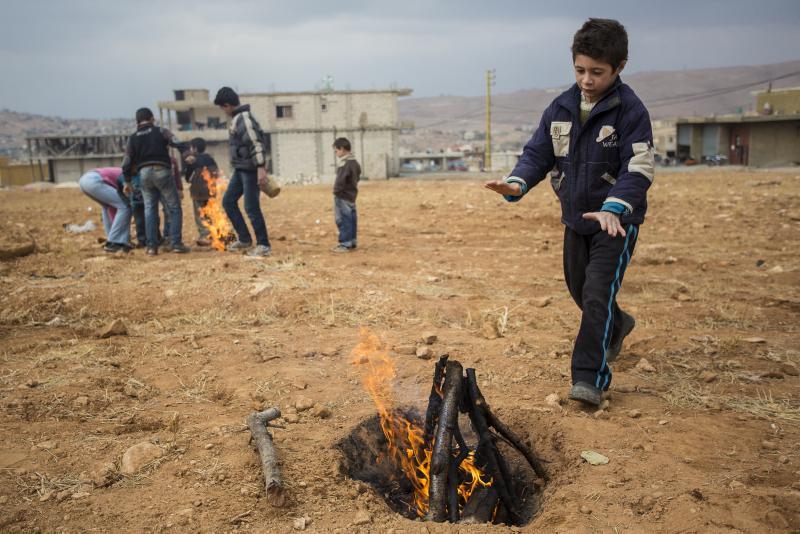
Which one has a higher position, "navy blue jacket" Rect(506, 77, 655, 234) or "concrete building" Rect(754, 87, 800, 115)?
"concrete building" Rect(754, 87, 800, 115)

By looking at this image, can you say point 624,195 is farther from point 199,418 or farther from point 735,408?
point 199,418

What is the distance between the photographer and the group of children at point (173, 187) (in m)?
8.23

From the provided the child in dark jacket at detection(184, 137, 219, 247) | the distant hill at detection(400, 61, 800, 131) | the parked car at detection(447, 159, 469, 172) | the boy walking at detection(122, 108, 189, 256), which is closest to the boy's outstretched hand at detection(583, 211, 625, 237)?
the boy walking at detection(122, 108, 189, 256)

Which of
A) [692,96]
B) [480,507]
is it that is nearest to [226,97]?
[480,507]

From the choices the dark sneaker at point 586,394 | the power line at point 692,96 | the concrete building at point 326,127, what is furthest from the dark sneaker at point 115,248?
the power line at point 692,96

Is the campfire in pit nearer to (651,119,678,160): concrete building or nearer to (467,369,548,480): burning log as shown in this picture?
(467,369,548,480): burning log

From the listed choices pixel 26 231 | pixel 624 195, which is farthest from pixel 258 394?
pixel 26 231

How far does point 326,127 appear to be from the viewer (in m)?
47.5

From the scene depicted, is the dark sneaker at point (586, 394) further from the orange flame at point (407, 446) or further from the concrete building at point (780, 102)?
the concrete building at point (780, 102)

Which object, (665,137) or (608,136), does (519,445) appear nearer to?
(608,136)

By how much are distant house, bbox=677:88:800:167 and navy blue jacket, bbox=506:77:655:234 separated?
3252 centimetres

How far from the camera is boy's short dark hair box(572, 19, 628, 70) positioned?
336 centimetres

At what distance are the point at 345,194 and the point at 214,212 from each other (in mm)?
2289

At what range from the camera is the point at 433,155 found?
6825 centimetres
